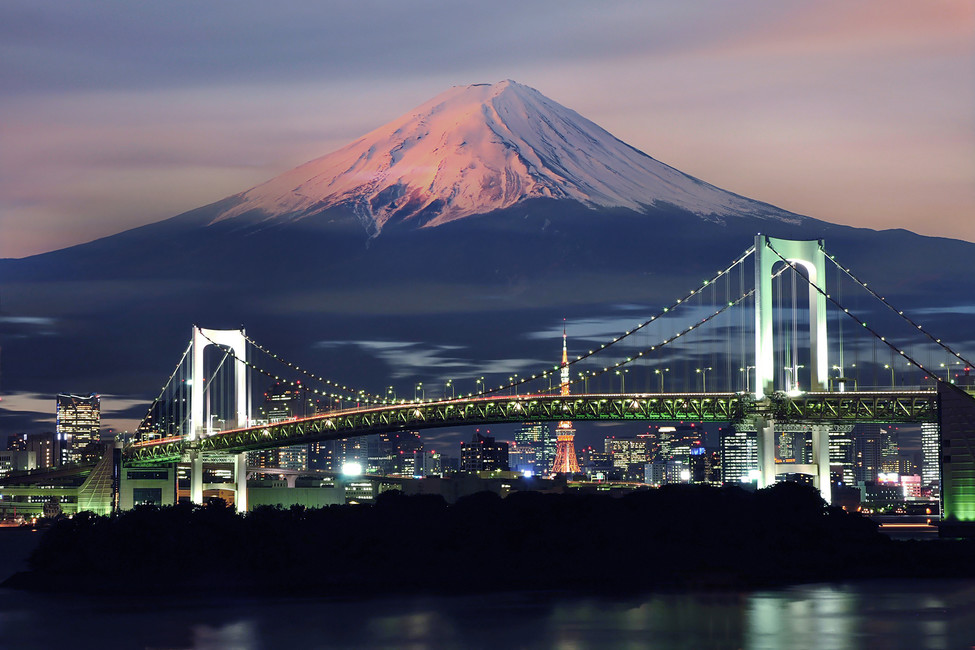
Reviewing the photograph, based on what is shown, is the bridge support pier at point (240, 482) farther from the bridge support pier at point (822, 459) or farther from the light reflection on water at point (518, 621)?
the light reflection on water at point (518, 621)

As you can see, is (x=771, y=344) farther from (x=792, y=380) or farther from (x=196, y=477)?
(x=196, y=477)

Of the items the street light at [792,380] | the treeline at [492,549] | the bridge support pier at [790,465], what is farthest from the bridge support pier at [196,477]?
the street light at [792,380]

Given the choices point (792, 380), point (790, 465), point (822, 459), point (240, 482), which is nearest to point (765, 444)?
point (790, 465)

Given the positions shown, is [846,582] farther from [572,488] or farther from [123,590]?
[572,488]

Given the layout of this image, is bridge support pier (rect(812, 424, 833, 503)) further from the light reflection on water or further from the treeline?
the light reflection on water

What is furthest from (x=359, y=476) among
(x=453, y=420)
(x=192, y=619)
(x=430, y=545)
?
(x=192, y=619)

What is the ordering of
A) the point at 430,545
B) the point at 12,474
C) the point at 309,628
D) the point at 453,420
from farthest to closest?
1. the point at 12,474
2. the point at 453,420
3. the point at 430,545
4. the point at 309,628
